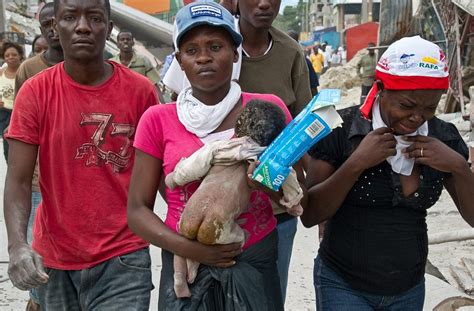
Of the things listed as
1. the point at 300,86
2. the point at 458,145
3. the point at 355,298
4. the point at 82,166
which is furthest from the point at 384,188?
the point at 82,166

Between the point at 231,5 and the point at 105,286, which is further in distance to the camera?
the point at 231,5

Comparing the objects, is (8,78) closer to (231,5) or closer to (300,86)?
(231,5)

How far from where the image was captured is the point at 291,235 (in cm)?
331

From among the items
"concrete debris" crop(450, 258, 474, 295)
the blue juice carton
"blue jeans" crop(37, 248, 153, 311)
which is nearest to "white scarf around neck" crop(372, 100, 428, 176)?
the blue juice carton

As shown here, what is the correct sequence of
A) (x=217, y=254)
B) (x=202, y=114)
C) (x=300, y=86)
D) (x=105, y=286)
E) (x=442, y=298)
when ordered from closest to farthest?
(x=217, y=254), (x=202, y=114), (x=105, y=286), (x=300, y=86), (x=442, y=298)

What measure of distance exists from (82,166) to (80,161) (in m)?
0.02

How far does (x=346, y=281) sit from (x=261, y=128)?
87cm

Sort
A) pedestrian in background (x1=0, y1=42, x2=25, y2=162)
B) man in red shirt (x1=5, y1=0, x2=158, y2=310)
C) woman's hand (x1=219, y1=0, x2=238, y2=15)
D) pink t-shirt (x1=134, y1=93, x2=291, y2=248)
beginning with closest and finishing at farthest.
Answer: pink t-shirt (x1=134, y1=93, x2=291, y2=248) < man in red shirt (x1=5, y1=0, x2=158, y2=310) < woman's hand (x1=219, y1=0, x2=238, y2=15) < pedestrian in background (x1=0, y1=42, x2=25, y2=162)

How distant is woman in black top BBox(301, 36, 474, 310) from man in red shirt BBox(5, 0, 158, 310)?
82 cm

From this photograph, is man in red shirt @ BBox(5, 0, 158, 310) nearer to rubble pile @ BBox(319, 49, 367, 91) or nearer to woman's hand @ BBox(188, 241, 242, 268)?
woman's hand @ BBox(188, 241, 242, 268)

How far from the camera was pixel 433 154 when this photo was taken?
2.54 metres

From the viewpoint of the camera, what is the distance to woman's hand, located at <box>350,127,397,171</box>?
2533 millimetres

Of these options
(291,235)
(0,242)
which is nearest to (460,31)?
(0,242)

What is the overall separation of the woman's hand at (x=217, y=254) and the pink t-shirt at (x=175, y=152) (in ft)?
0.29
